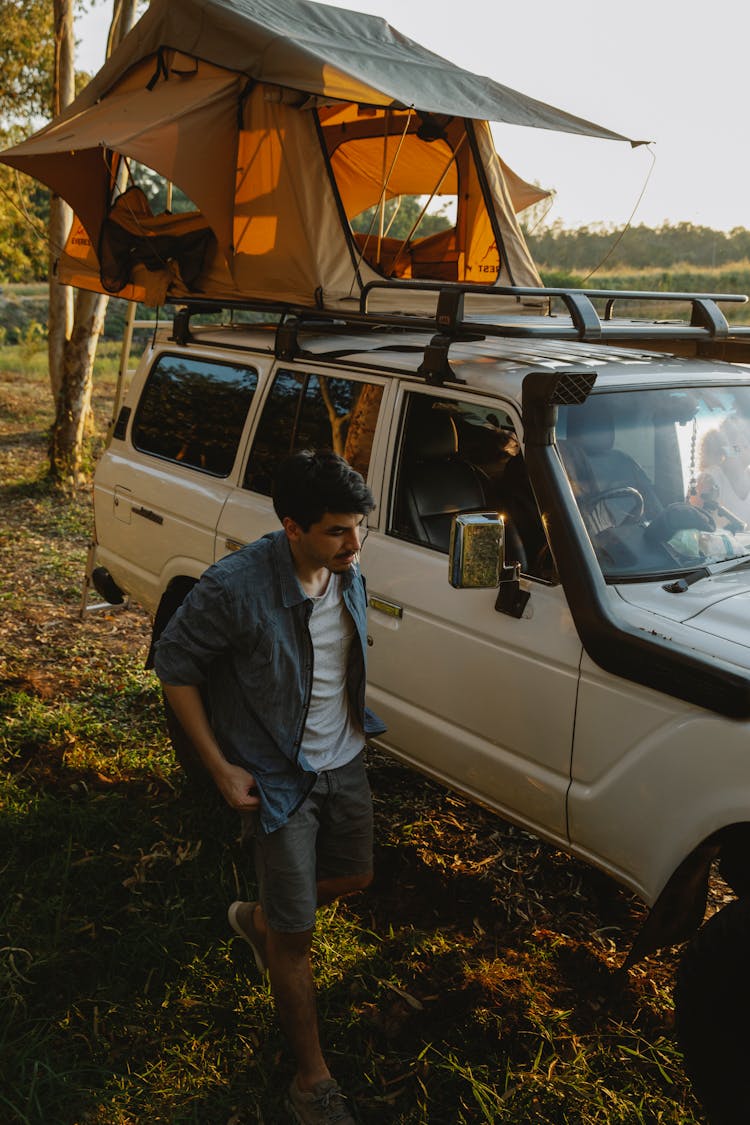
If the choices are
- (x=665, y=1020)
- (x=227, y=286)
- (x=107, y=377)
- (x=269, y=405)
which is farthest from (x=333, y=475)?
(x=107, y=377)

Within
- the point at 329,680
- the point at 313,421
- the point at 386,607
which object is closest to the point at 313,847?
the point at 329,680

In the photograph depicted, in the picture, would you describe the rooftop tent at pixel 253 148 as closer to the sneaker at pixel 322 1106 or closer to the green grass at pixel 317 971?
the green grass at pixel 317 971

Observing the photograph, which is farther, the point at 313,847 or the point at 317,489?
the point at 313,847

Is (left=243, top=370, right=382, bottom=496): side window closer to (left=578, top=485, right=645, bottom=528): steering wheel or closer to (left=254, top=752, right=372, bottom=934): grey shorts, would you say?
(left=578, top=485, right=645, bottom=528): steering wheel

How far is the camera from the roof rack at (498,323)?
11.5 ft

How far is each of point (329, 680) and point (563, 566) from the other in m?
0.78

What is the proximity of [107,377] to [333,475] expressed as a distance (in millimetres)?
21099

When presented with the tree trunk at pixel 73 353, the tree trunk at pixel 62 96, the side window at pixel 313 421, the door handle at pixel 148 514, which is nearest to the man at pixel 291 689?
the side window at pixel 313 421

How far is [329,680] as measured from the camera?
2.92 metres

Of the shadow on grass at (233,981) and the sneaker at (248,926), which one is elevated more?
the sneaker at (248,926)

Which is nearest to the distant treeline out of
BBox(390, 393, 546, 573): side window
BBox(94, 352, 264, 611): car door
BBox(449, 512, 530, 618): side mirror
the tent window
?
the tent window

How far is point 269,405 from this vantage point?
438cm

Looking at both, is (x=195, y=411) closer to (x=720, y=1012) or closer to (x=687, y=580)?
(x=687, y=580)

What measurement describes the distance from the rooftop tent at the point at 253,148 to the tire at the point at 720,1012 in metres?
3.22
